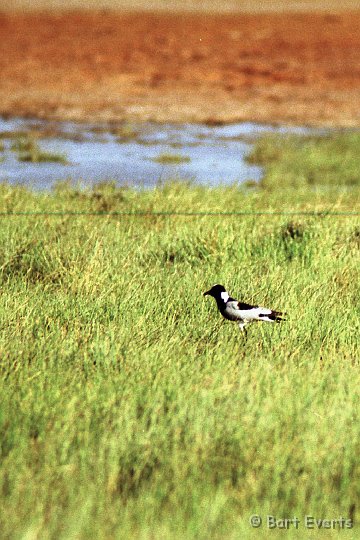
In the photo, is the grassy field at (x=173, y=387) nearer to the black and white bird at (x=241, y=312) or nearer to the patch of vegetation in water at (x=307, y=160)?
the black and white bird at (x=241, y=312)

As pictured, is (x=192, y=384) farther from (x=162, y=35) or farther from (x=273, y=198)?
(x=162, y=35)

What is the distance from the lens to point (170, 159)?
22.2 meters

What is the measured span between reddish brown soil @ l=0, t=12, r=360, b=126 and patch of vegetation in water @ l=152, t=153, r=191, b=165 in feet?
29.3

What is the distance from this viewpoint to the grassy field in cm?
422

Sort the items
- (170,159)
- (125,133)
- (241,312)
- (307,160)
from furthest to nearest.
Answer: (125,133) → (170,159) → (307,160) → (241,312)

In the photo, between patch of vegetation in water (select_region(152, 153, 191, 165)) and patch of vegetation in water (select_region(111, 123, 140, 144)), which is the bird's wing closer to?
patch of vegetation in water (select_region(152, 153, 191, 165))

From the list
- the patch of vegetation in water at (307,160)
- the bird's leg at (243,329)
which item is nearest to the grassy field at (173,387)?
the bird's leg at (243,329)

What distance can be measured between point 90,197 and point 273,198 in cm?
196

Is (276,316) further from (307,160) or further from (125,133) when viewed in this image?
(125,133)

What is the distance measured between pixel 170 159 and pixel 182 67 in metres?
19.0

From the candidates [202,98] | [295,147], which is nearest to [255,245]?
[295,147]

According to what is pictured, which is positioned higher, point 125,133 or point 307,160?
point 125,133

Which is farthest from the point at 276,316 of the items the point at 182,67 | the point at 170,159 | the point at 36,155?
the point at 182,67

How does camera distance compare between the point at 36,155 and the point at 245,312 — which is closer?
the point at 245,312
